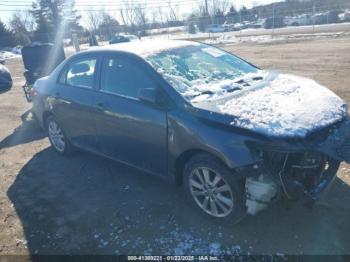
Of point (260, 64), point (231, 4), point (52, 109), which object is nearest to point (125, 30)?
point (231, 4)

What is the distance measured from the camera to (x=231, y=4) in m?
71.6

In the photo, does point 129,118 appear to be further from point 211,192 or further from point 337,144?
point 337,144

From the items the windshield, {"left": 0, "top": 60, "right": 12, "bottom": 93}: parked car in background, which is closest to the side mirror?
the windshield

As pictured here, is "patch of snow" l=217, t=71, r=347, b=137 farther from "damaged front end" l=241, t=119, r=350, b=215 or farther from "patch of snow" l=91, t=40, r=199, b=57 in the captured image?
"patch of snow" l=91, t=40, r=199, b=57

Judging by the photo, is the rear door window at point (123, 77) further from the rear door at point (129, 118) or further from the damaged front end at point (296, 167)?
the damaged front end at point (296, 167)

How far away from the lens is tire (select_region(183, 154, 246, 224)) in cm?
312

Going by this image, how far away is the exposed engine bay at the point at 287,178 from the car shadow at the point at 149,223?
20 centimetres

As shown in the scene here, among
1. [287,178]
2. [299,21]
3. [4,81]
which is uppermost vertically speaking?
[287,178]

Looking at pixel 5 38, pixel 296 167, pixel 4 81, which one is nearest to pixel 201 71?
pixel 296 167

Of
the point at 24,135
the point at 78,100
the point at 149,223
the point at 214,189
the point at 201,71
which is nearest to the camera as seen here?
the point at 214,189

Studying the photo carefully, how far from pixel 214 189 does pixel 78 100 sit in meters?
2.40

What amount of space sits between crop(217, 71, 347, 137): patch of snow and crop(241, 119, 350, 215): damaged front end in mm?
109

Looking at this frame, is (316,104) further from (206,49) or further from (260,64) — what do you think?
(260,64)

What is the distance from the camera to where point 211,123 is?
3.12 metres
